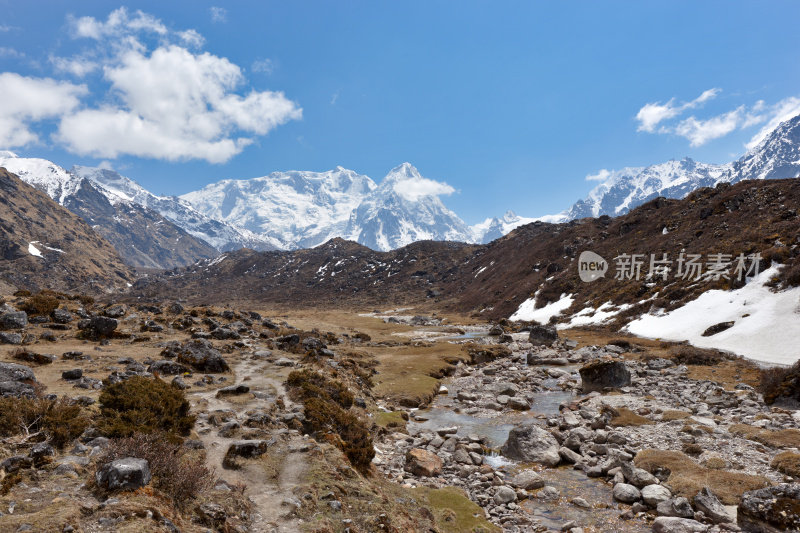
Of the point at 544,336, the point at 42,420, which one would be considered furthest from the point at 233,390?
the point at 544,336

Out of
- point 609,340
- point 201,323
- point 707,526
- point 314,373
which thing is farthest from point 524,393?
point 201,323

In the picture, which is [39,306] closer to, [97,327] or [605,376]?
[97,327]

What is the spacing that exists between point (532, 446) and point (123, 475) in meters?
18.1

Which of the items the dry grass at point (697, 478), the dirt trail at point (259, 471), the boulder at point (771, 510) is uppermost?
the boulder at point (771, 510)

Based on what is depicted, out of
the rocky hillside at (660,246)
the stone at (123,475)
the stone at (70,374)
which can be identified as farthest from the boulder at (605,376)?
the stone at (70,374)

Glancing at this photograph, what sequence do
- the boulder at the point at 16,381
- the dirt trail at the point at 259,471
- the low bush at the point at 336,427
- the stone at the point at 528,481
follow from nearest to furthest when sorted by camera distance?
the dirt trail at the point at 259,471 < the boulder at the point at 16,381 < the stone at the point at 528,481 < the low bush at the point at 336,427

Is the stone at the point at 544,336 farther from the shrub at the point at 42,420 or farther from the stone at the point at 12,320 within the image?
the stone at the point at 12,320

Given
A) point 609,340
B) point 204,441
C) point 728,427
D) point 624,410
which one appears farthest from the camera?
point 609,340

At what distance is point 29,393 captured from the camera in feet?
49.4

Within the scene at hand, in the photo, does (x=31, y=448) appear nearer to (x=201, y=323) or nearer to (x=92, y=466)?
(x=92, y=466)

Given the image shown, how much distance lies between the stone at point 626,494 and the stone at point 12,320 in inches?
1727

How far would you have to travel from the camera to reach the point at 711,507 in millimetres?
13398

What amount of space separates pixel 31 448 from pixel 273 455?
7.30m

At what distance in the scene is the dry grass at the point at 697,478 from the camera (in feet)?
47.9
